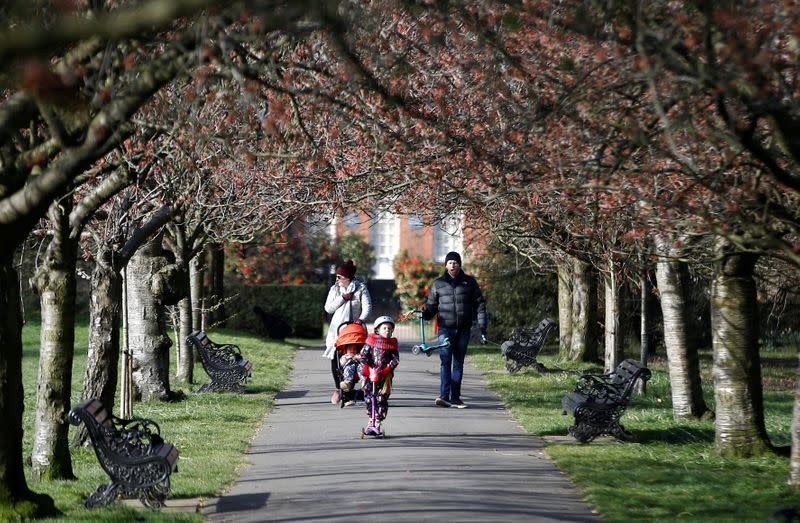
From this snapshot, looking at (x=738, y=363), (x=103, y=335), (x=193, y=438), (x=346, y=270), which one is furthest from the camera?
(x=346, y=270)

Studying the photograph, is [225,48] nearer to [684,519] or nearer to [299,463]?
[684,519]

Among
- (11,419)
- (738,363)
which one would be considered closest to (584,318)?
(738,363)

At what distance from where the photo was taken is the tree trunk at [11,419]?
26.5 ft

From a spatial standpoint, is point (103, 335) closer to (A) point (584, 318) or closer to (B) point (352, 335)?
(B) point (352, 335)

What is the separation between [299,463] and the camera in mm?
10703

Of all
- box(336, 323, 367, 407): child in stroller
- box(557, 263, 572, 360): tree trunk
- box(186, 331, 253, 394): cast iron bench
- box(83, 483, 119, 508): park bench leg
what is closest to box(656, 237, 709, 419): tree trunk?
box(336, 323, 367, 407): child in stroller

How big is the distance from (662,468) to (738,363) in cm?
129

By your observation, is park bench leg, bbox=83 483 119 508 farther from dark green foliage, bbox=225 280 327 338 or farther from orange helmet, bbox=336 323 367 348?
dark green foliage, bbox=225 280 327 338

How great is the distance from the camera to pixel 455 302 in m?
15.6

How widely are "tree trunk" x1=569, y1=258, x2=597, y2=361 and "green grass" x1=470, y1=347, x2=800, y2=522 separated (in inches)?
274

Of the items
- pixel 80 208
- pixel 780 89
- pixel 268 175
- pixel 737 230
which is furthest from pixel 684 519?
pixel 268 175

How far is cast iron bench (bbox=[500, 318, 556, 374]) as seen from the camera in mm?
21609

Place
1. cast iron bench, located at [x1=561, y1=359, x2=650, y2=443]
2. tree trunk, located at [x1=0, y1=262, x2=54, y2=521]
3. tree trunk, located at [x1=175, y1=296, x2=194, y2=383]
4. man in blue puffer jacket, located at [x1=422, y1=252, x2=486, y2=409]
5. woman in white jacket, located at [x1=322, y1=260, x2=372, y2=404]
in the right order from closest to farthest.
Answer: tree trunk, located at [x1=0, y1=262, x2=54, y2=521] < cast iron bench, located at [x1=561, y1=359, x2=650, y2=443] < man in blue puffer jacket, located at [x1=422, y1=252, x2=486, y2=409] < woman in white jacket, located at [x1=322, y1=260, x2=372, y2=404] < tree trunk, located at [x1=175, y1=296, x2=194, y2=383]

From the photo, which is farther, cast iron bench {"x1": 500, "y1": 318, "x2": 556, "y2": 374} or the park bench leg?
cast iron bench {"x1": 500, "y1": 318, "x2": 556, "y2": 374}
